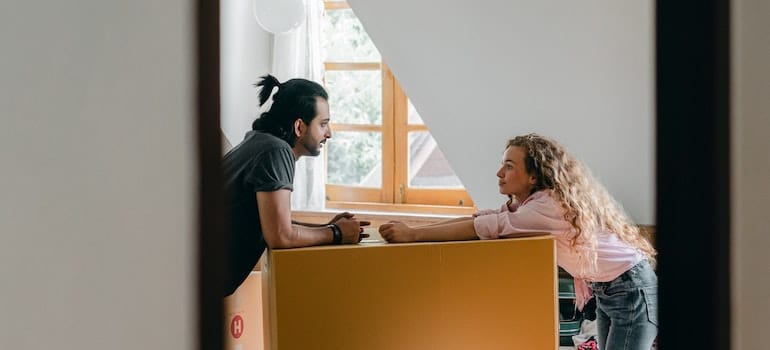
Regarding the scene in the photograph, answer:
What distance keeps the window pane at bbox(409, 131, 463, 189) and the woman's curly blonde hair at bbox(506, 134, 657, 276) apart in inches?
64.0

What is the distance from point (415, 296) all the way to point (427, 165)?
2.09 meters

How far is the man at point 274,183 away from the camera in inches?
80.1

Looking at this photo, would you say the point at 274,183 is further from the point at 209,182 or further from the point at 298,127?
the point at 209,182

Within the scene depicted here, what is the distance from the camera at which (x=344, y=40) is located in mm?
4098

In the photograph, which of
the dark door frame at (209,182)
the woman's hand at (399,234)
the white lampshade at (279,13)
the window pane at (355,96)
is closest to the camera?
the dark door frame at (209,182)

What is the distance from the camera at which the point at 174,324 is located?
1.30 meters

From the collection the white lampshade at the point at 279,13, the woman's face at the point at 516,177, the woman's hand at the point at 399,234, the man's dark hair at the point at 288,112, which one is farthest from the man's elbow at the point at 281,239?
the white lampshade at the point at 279,13

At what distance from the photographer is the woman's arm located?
206cm

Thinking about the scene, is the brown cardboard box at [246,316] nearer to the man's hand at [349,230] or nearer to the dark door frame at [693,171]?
the man's hand at [349,230]

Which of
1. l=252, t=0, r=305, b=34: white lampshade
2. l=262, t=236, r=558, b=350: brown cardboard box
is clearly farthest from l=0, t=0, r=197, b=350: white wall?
l=252, t=0, r=305, b=34: white lampshade

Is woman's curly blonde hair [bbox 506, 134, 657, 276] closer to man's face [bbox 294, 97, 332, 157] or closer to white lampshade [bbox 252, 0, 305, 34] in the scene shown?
man's face [bbox 294, 97, 332, 157]

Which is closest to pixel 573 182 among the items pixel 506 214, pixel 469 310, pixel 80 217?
pixel 506 214

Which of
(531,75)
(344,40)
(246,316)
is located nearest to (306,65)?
(344,40)
